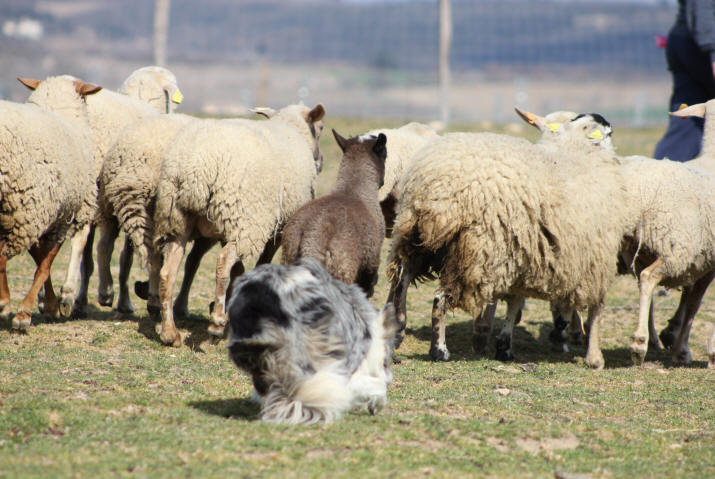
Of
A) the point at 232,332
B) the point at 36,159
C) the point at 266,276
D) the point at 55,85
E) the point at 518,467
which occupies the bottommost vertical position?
the point at 518,467

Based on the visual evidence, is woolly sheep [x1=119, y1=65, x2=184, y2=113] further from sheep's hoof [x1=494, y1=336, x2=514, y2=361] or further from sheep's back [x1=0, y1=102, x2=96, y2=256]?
sheep's hoof [x1=494, y1=336, x2=514, y2=361]

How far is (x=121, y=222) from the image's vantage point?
25.1ft

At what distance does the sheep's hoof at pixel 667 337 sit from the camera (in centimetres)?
883

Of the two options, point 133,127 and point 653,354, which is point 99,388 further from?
point 653,354

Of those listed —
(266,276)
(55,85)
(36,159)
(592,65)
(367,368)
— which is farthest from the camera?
(592,65)

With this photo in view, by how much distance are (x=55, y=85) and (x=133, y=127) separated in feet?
4.14

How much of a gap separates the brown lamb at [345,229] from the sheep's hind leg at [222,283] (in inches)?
32.2

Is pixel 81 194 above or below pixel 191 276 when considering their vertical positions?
above

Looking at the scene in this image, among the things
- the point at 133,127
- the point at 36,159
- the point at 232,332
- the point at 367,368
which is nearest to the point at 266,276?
the point at 232,332

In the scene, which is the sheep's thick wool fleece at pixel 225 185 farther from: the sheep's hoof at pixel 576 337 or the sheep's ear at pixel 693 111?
the sheep's ear at pixel 693 111

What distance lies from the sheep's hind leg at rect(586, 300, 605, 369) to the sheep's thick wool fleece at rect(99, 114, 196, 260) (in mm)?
4308

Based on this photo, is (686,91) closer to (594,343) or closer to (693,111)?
(693,111)

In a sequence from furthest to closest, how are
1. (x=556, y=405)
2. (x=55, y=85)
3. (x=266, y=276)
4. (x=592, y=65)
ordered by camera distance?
(x=592, y=65)
(x=55, y=85)
(x=556, y=405)
(x=266, y=276)

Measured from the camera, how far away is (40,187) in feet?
22.6
